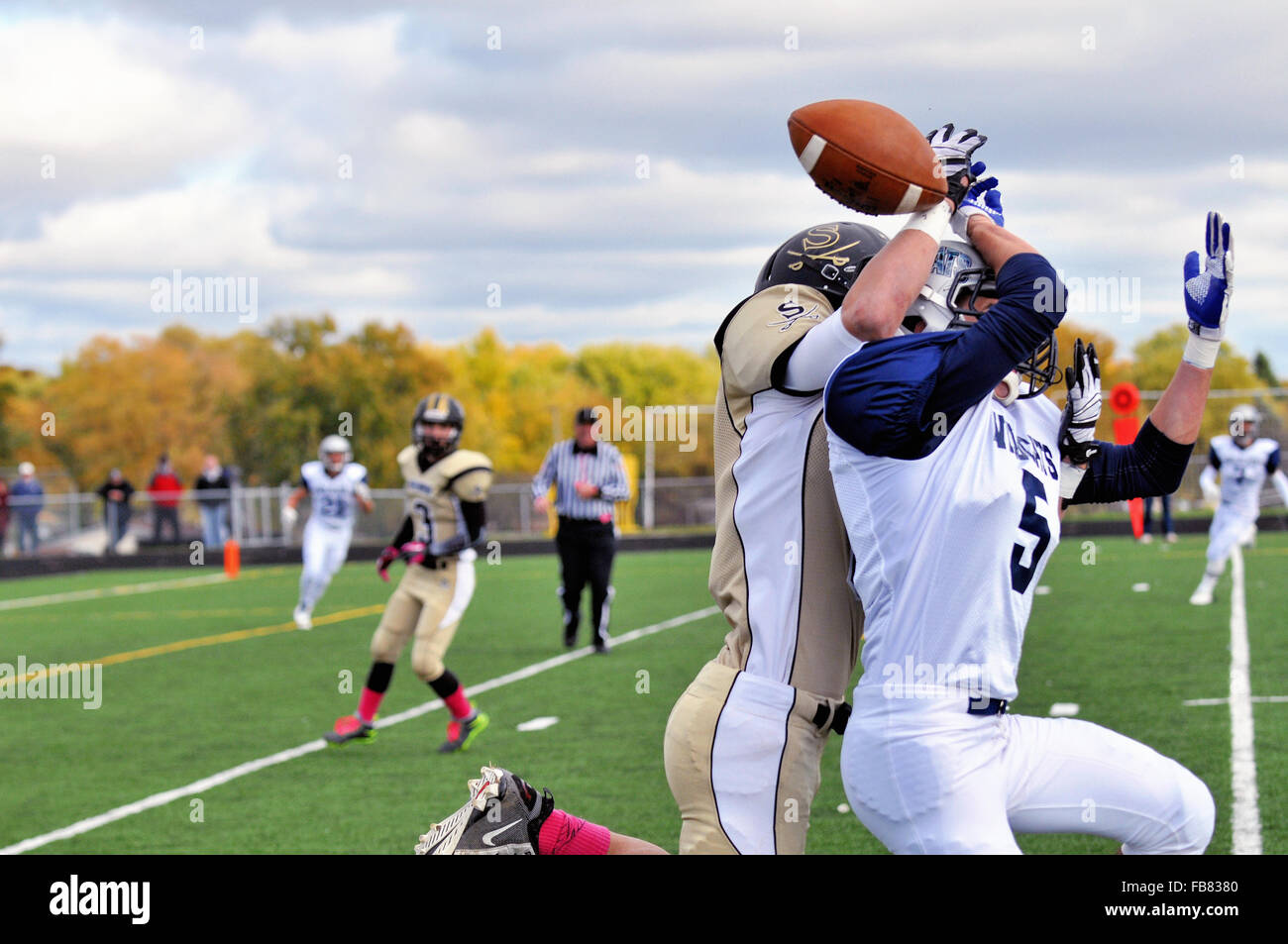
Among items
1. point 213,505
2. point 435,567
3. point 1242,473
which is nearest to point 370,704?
point 435,567

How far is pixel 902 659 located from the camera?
8.79 feet

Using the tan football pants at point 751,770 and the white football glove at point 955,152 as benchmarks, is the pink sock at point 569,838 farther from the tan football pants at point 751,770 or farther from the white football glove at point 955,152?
the white football glove at point 955,152

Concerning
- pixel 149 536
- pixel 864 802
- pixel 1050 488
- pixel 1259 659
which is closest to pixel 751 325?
pixel 1050 488

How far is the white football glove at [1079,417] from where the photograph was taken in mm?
3006

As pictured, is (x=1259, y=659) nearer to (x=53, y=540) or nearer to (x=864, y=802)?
(x=864, y=802)

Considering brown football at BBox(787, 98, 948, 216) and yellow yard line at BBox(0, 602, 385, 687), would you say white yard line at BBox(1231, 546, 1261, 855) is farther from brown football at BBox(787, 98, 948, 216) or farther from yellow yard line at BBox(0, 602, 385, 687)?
yellow yard line at BBox(0, 602, 385, 687)

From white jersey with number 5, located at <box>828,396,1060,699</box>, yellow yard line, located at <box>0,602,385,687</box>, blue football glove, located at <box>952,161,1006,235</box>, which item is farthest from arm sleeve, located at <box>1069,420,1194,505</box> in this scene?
yellow yard line, located at <box>0,602,385,687</box>

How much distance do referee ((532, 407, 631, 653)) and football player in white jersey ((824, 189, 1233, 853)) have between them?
9373mm

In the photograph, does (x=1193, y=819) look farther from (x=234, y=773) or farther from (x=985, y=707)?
(x=234, y=773)

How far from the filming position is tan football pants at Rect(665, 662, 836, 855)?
2908 mm

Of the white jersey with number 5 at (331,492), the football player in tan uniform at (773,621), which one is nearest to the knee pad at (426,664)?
the football player in tan uniform at (773,621)

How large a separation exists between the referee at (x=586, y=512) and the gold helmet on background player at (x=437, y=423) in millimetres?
3582

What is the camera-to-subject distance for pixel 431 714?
9.34m

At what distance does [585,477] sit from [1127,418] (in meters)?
4.59
